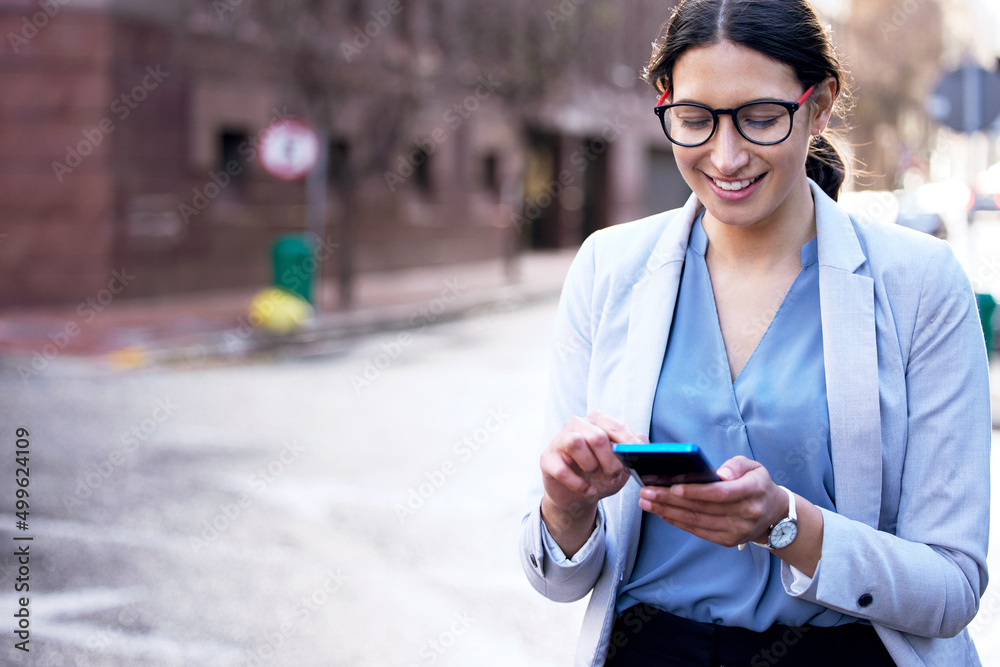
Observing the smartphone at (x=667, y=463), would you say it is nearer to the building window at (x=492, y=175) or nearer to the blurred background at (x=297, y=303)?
the blurred background at (x=297, y=303)

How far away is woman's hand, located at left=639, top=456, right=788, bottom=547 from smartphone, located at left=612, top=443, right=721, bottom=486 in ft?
0.05

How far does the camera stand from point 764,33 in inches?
72.2

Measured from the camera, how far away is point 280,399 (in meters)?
10.1

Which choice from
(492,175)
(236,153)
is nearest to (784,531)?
(236,153)

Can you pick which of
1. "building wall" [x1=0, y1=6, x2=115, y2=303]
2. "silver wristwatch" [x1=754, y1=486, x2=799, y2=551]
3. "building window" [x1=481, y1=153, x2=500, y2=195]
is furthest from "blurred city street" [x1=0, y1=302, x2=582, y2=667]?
"building window" [x1=481, y1=153, x2=500, y2=195]

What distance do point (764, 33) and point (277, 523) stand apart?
5.09m

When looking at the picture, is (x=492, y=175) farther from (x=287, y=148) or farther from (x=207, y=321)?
(x=207, y=321)

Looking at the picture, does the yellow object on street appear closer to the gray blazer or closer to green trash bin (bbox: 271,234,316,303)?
A: green trash bin (bbox: 271,234,316,303)

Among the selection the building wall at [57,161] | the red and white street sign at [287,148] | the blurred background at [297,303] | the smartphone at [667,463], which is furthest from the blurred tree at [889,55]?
the smartphone at [667,463]

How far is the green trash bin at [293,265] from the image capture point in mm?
15406

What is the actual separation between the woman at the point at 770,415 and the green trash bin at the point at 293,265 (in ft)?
45.0

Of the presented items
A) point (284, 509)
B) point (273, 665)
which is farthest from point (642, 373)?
point (284, 509)

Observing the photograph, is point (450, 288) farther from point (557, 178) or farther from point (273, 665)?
point (273, 665)

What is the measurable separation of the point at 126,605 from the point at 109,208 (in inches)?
487
